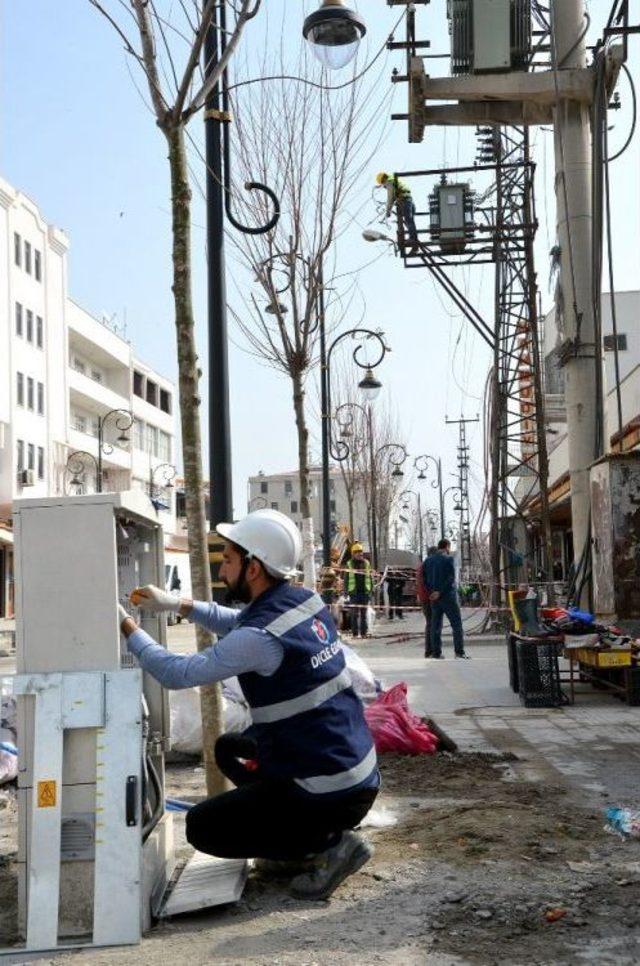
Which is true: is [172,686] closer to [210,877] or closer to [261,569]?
[261,569]

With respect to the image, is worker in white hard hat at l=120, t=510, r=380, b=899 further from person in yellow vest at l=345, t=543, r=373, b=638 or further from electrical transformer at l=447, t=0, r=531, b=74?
person in yellow vest at l=345, t=543, r=373, b=638

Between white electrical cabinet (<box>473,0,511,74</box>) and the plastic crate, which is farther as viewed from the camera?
white electrical cabinet (<box>473,0,511,74</box>)

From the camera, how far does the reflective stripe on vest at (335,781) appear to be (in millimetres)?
4531

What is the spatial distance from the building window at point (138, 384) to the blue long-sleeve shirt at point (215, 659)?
68.7 m

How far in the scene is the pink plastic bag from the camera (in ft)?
27.1

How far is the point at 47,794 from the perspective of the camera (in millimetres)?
4266

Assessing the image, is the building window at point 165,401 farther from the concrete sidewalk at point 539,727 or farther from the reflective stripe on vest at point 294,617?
the reflective stripe on vest at point 294,617

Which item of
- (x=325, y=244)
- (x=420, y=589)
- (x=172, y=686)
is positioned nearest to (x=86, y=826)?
(x=172, y=686)

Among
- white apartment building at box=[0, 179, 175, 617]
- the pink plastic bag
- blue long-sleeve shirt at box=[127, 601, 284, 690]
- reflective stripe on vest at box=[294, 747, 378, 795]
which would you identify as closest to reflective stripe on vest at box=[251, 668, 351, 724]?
blue long-sleeve shirt at box=[127, 601, 284, 690]

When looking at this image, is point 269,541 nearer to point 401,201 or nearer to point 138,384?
point 401,201

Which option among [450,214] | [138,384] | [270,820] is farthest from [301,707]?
[138,384]

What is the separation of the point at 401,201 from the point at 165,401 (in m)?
62.8

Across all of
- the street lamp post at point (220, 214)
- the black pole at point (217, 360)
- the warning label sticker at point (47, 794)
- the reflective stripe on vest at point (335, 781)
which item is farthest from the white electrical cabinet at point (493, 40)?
the warning label sticker at point (47, 794)

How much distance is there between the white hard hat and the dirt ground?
4.51ft
